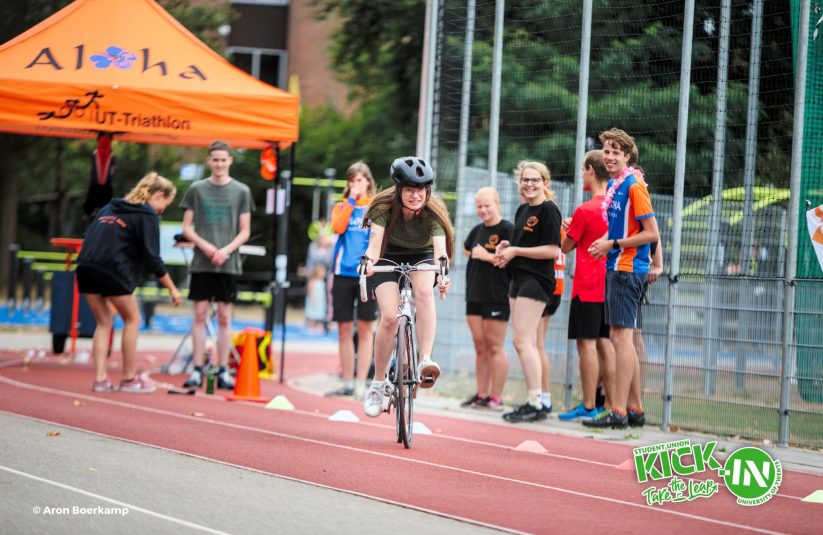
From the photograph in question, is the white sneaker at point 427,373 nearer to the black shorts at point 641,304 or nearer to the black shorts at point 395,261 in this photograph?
the black shorts at point 395,261

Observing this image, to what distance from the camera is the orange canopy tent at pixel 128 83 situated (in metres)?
12.6

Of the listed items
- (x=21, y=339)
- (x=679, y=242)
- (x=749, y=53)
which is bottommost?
(x=21, y=339)

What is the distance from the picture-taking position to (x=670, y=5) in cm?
1160

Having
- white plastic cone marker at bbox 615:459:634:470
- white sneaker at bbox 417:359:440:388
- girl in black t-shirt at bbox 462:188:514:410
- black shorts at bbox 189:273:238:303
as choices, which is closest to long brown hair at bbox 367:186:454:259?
white sneaker at bbox 417:359:440:388

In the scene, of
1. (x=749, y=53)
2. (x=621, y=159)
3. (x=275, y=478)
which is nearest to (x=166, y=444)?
(x=275, y=478)

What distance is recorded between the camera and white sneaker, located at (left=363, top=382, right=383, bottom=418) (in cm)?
917

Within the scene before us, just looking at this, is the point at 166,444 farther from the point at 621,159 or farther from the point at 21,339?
the point at 21,339

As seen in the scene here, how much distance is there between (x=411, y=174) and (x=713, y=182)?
352cm

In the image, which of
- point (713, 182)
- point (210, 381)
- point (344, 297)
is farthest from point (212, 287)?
point (713, 182)

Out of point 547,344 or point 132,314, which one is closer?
point 132,314

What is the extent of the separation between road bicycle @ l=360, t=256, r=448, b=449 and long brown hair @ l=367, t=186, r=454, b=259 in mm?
294

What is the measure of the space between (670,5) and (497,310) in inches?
127

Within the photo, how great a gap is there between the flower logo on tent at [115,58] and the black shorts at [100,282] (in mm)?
2557

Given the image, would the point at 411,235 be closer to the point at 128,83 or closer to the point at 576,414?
the point at 576,414
